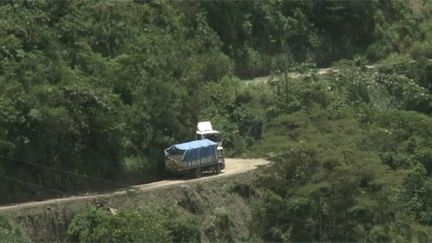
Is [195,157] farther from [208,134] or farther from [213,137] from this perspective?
[213,137]

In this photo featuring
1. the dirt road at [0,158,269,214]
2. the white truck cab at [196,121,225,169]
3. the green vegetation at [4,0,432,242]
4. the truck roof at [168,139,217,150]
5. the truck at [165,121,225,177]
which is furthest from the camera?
the white truck cab at [196,121,225,169]

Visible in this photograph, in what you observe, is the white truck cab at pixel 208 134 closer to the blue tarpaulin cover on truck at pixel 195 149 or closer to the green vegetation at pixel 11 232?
the blue tarpaulin cover on truck at pixel 195 149

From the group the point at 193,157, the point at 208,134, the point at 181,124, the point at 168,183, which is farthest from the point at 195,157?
the point at 208,134

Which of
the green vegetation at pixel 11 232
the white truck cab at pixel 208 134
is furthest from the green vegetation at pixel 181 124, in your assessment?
the green vegetation at pixel 11 232

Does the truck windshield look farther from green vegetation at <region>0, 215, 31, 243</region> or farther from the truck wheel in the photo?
green vegetation at <region>0, 215, 31, 243</region>

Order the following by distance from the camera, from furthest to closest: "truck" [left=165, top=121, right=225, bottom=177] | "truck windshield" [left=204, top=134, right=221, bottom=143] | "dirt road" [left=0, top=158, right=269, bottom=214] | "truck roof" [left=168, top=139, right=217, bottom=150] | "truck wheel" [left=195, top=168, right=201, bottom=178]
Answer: "truck windshield" [left=204, top=134, right=221, bottom=143] → "truck wheel" [left=195, top=168, right=201, bottom=178] → "truck" [left=165, top=121, right=225, bottom=177] → "truck roof" [left=168, top=139, right=217, bottom=150] → "dirt road" [left=0, top=158, right=269, bottom=214]

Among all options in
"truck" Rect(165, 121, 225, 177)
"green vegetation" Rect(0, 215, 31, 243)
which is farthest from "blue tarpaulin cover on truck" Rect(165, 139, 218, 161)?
"green vegetation" Rect(0, 215, 31, 243)
